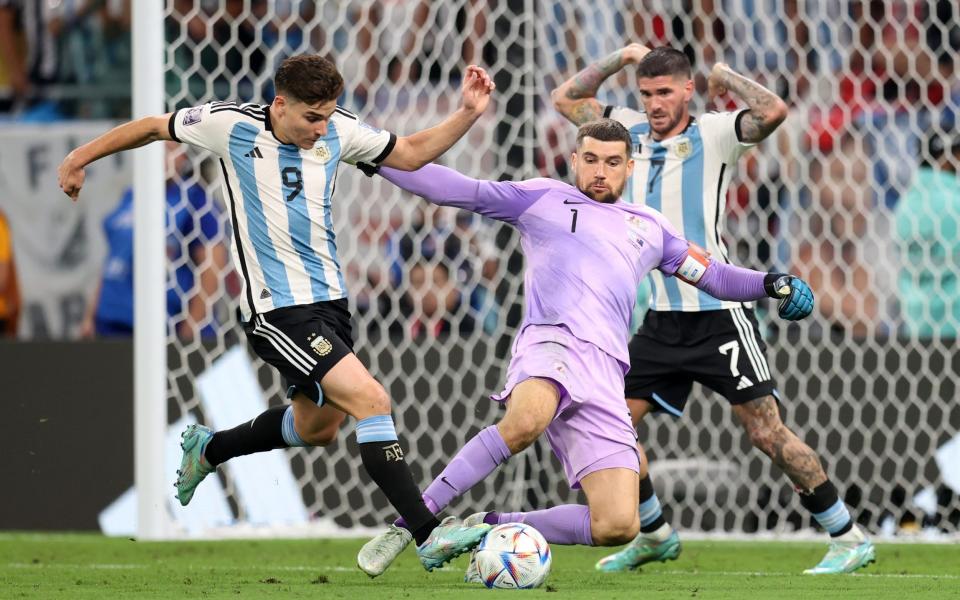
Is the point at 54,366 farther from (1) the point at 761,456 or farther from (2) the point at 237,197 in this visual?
(1) the point at 761,456

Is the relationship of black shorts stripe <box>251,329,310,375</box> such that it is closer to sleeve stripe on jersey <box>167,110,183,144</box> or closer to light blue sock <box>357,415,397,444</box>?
light blue sock <box>357,415,397,444</box>

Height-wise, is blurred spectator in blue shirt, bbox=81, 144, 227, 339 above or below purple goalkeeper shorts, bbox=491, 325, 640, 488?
above

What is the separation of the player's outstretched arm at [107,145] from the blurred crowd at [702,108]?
8.71 feet

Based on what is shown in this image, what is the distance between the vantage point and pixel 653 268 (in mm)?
5441

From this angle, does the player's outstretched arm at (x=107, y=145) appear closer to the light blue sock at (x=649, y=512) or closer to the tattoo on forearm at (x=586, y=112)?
the tattoo on forearm at (x=586, y=112)

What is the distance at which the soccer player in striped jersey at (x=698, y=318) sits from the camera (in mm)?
6020

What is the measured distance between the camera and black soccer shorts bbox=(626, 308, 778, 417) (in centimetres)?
602

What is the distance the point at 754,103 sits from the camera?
6.00 meters

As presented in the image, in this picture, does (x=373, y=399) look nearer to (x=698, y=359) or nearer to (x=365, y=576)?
(x=365, y=576)

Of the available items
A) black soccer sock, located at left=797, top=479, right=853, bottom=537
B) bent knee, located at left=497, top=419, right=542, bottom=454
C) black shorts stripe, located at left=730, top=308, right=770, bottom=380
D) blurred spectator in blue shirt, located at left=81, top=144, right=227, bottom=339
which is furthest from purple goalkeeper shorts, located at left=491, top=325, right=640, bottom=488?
blurred spectator in blue shirt, located at left=81, top=144, right=227, bottom=339

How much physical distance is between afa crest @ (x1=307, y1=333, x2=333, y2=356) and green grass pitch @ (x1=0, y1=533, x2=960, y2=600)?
78cm

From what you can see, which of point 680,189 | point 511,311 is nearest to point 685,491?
point 511,311

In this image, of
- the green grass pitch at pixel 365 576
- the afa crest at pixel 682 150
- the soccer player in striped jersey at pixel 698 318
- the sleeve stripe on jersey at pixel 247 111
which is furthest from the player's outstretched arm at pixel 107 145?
the afa crest at pixel 682 150

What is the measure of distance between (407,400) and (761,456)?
5.88 feet
